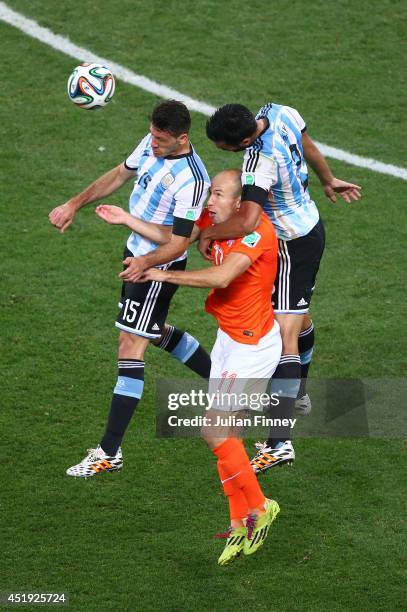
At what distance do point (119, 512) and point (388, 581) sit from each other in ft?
5.94

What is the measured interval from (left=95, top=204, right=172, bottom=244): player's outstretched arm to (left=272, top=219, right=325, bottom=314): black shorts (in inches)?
35.3

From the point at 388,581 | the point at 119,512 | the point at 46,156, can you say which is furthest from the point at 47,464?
the point at 46,156

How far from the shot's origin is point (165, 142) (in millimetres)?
7996

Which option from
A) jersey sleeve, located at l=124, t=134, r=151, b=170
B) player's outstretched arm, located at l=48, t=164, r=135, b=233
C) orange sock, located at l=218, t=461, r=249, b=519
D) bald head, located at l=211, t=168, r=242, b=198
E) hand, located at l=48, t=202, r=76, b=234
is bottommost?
orange sock, located at l=218, t=461, r=249, b=519

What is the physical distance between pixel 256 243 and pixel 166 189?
0.87m

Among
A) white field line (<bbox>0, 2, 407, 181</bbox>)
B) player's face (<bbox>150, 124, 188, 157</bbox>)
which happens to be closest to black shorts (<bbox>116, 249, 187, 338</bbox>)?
player's face (<bbox>150, 124, 188, 157</bbox>)

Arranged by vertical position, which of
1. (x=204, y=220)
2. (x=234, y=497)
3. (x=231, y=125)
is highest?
(x=231, y=125)

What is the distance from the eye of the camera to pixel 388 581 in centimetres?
741

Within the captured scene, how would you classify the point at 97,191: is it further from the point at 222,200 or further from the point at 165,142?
the point at 222,200

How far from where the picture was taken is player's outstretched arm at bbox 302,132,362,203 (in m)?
8.76

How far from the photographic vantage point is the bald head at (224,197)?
780 cm

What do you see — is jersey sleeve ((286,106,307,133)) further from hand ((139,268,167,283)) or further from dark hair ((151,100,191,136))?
hand ((139,268,167,283))

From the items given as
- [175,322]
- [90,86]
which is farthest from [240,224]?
[175,322]

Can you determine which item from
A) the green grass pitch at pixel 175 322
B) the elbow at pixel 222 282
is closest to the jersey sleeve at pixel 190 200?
the elbow at pixel 222 282
